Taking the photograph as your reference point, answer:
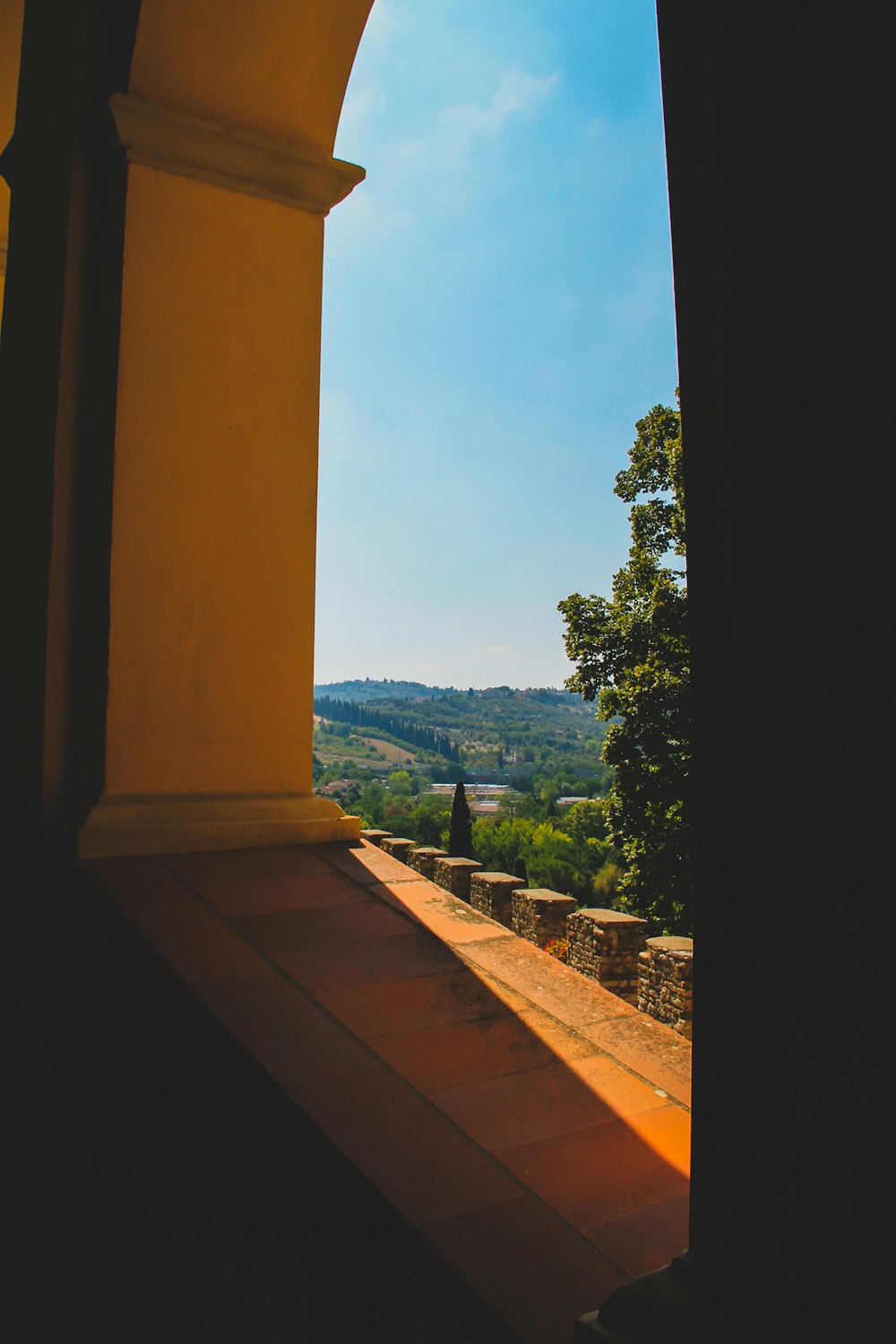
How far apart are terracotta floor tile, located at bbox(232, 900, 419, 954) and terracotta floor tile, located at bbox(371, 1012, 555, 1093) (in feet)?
1.60

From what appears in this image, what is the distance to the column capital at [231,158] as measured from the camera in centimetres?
315

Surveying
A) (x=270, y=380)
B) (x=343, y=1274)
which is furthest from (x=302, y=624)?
(x=343, y=1274)

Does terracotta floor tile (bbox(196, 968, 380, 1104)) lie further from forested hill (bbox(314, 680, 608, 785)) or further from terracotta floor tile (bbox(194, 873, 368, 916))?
forested hill (bbox(314, 680, 608, 785))

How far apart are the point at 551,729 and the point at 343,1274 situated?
253 feet

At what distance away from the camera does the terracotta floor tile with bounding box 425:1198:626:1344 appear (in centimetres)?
111

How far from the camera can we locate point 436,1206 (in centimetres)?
→ 132

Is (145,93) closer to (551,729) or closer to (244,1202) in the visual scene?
(244,1202)

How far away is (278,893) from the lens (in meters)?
2.60

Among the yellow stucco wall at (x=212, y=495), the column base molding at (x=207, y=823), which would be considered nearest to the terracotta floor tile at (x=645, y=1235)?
the column base molding at (x=207, y=823)

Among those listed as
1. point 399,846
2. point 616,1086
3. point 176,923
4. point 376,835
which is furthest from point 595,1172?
point 376,835

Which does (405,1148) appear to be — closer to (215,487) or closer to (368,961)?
(368,961)

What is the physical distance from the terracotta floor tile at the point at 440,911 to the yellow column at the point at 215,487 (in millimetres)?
610

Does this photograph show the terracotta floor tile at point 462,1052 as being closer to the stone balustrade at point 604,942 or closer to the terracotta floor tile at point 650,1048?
the terracotta floor tile at point 650,1048

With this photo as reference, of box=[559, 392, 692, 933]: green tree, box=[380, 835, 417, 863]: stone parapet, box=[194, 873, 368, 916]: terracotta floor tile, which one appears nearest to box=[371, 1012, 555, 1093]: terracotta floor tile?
box=[194, 873, 368, 916]: terracotta floor tile
